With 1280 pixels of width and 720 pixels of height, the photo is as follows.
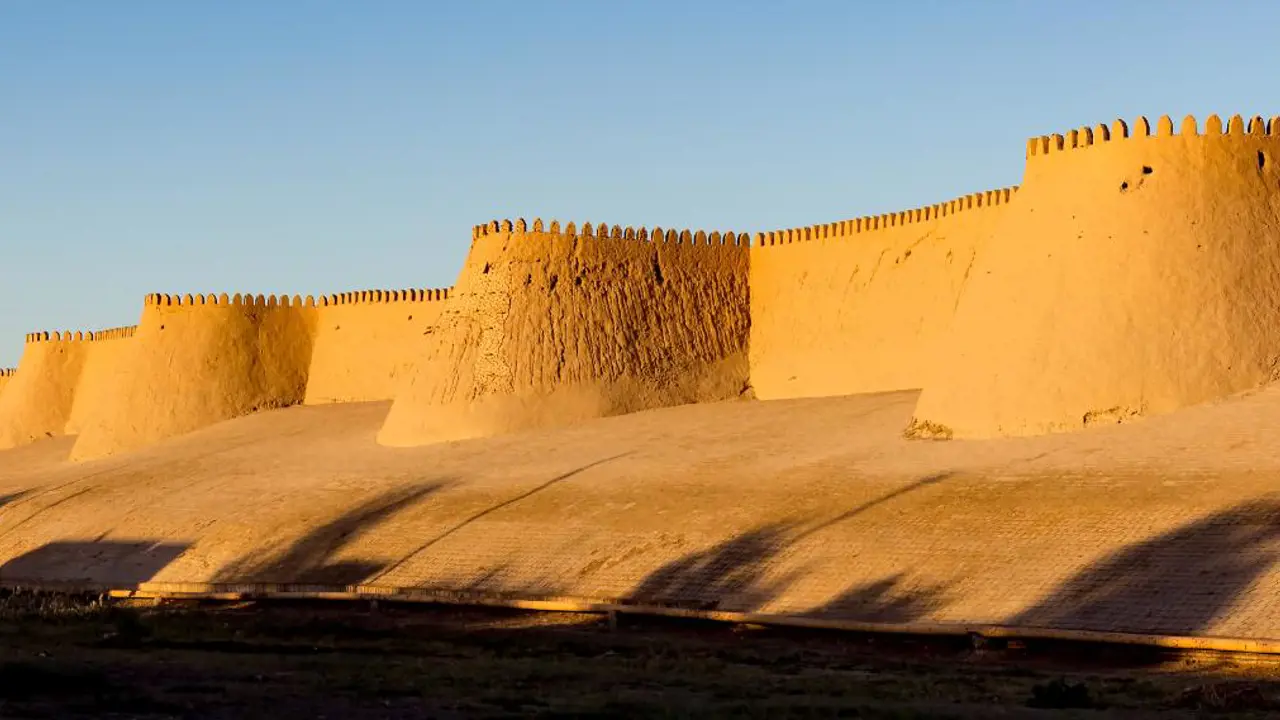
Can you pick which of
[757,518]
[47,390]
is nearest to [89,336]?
[47,390]

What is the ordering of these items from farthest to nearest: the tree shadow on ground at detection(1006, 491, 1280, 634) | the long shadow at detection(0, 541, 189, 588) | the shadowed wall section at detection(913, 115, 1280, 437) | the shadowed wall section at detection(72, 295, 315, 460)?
the shadowed wall section at detection(72, 295, 315, 460) → the long shadow at detection(0, 541, 189, 588) → the shadowed wall section at detection(913, 115, 1280, 437) → the tree shadow on ground at detection(1006, 491, 1280, 634)

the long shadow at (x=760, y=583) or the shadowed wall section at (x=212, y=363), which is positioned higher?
the shadowed wall section at (x=212, y=363)

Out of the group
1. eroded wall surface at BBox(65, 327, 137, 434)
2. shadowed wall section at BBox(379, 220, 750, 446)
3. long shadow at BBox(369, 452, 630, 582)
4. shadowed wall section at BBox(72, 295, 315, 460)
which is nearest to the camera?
long shadow at BBox(369, 452, 630, 582)

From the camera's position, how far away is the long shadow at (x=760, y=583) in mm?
20188

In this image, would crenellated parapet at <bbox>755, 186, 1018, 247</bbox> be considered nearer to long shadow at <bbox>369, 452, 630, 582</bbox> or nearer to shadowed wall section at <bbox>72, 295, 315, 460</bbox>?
long shadow at <bbox>369, 452, 630, 582</bbox>

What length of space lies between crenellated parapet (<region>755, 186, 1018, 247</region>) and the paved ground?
2944mm

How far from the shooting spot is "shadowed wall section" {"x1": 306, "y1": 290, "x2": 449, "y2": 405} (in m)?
41.6

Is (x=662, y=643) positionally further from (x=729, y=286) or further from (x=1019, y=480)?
(x=729, y=286)

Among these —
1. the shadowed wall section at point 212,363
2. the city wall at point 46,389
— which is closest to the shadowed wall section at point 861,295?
the shadowed wall section at point 212,363

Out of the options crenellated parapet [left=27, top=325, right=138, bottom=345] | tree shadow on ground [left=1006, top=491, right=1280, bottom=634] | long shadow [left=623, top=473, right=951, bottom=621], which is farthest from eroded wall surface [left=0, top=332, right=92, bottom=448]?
tree shadow on ground [left=1006, top=491, right=1280, bottom=634]

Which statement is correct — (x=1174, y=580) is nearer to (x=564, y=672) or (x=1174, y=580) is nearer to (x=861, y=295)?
(x=564, y=672)

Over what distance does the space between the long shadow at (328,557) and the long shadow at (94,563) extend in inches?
63.3

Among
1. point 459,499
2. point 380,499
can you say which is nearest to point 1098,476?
point 459,499

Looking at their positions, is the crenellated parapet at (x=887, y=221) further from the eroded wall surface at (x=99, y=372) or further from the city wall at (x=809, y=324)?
the eroded wall surface at (x=99, y=372)
